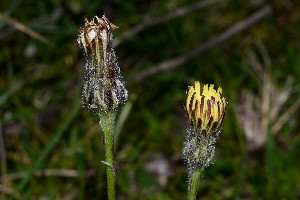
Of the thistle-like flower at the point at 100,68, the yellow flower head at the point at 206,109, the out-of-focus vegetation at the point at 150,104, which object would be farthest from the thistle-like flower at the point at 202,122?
the out-of-focus vegetation at the point at 150,104

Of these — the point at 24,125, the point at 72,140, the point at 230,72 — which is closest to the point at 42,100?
the point at 24,125

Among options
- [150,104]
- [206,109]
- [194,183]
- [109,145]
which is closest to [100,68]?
[109,145]

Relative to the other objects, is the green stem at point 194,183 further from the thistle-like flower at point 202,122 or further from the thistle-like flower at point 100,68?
the thistle-like flower at point 100,68

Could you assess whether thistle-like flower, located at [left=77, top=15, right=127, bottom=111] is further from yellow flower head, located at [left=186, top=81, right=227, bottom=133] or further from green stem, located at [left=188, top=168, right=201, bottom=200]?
green stem, located at [left=188, top=168, right=201, bottom=200]

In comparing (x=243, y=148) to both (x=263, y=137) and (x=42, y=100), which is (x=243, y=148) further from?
(x=42, y=100)

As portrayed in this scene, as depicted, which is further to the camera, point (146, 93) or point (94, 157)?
point (146, 93)

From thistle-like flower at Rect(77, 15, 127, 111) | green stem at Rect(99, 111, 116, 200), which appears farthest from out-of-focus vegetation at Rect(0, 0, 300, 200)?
thistle-like flower at Rect(77, 15, 127, 111)
